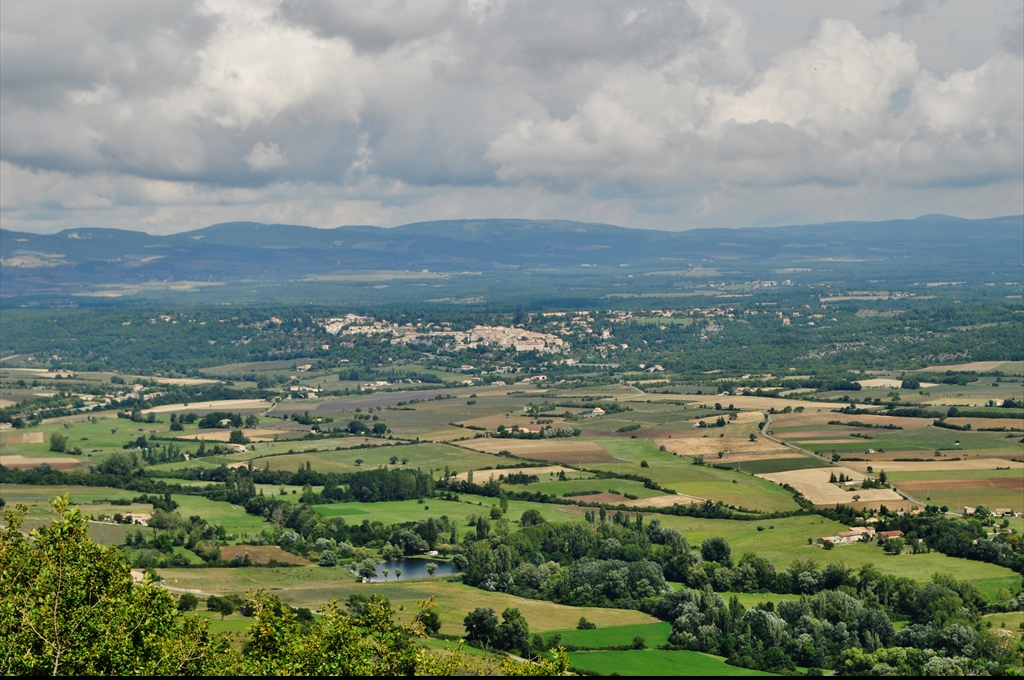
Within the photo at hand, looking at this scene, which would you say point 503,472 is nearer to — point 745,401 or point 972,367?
point 745,401

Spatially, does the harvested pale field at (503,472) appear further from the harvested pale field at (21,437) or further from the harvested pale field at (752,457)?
the harvested pale field at (21,437)

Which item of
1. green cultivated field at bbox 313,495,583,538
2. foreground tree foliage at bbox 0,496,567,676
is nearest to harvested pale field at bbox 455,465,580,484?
green cultivated field at bbox 313,495,583,538

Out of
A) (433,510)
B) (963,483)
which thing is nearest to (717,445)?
(963,483)

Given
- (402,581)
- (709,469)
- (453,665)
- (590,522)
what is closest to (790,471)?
(709,469)

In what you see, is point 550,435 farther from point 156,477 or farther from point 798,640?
point 798,640

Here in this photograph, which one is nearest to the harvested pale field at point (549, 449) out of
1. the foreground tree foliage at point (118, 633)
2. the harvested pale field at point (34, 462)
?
the harvested pale field at point (34, 462)

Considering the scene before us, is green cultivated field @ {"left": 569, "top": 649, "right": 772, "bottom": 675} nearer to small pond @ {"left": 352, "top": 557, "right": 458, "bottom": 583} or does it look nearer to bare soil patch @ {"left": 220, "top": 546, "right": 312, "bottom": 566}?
small pond @ {"left": 352, "top": 557, "right": 458, "bottom": 583}
